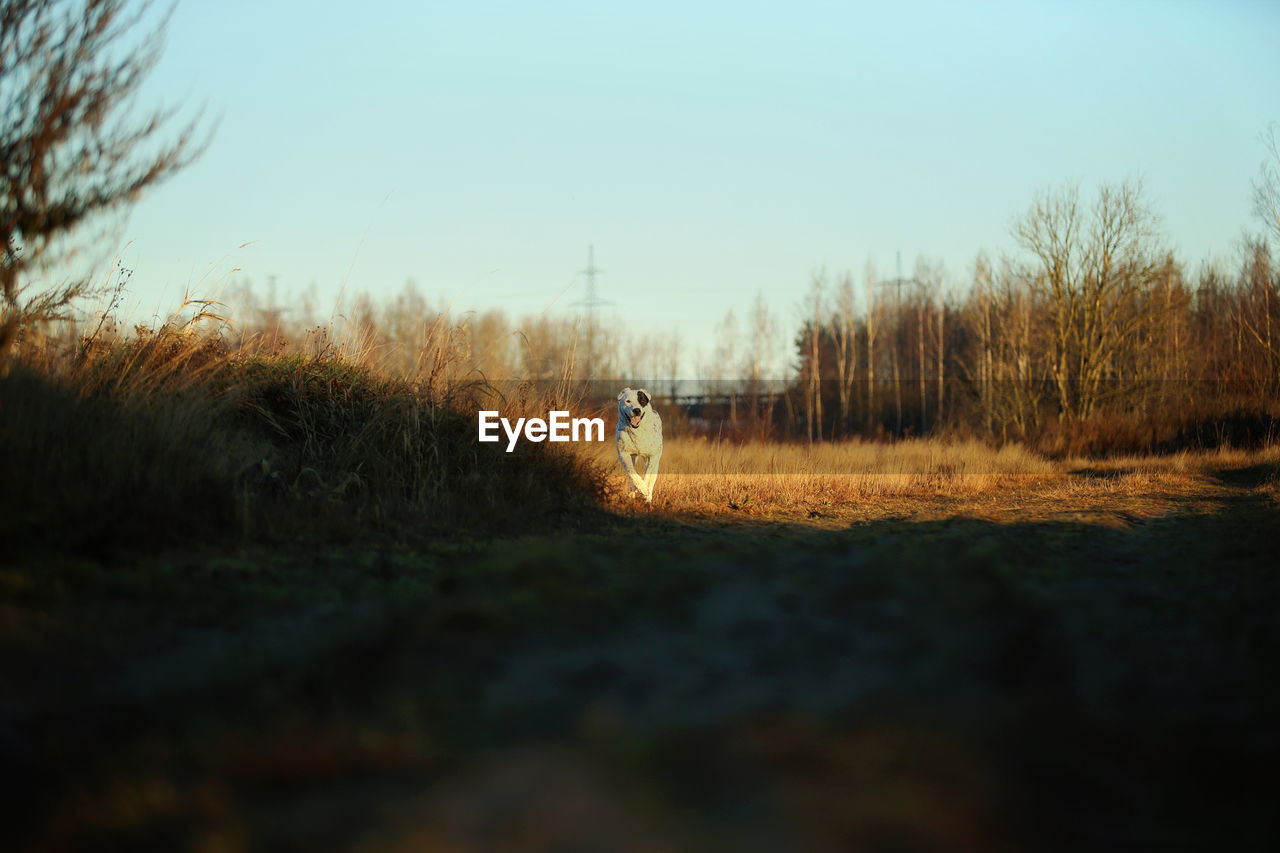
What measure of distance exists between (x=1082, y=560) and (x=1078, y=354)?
932 inches

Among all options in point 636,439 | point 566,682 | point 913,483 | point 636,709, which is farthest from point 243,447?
point 913,483

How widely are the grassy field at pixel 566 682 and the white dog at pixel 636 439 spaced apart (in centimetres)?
391

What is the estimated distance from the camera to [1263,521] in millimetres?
8602

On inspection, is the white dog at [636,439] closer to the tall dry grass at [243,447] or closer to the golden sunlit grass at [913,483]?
the golden sunlit grass at [913,483]

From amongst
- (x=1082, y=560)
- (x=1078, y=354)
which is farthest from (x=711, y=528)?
(x=1078, y=354)

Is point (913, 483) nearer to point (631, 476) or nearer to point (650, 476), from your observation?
point (650, 476)

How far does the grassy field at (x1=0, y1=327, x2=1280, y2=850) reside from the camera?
2291 mm

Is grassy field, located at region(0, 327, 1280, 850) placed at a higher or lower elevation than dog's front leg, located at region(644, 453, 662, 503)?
lower

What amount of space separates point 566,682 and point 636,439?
796 cm

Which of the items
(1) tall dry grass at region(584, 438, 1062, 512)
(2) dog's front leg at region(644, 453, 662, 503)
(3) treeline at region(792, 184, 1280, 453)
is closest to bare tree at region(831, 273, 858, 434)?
(3) treeline at region(792, 184, 1280, 453)

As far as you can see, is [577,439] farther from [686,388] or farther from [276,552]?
[686,388]

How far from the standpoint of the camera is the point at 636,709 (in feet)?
9.16

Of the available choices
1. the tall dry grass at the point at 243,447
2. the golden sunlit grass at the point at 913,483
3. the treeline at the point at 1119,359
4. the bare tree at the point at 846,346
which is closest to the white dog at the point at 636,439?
the golden sunlit grass at the point at 913,483

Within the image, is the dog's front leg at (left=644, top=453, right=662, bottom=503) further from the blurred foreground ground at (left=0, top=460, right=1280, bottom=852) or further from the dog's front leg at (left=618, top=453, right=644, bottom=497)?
the blurred foreground ground at (left=0, top=460, right=1280, bottom=852)
